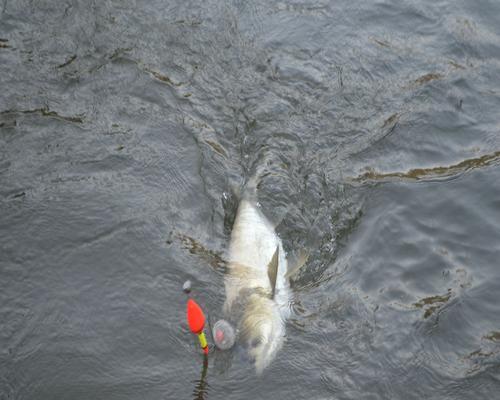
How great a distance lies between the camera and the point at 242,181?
21.2 feet

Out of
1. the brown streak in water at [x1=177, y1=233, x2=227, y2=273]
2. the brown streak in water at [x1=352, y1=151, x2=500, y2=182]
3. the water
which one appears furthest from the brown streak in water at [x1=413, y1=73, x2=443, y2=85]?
the brown streak in water at [x1=177, y1=233, x2=227, y2=273]

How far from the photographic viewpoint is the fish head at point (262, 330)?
4.98 m

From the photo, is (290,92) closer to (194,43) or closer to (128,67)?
(194,43)

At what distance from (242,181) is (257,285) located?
1.35m

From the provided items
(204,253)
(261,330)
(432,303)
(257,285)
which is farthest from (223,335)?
(432,303)

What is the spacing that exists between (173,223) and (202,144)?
46.5 inches

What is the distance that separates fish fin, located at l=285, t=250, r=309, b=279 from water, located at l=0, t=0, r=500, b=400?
0.10 m

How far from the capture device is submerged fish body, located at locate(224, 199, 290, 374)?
5.07 metres

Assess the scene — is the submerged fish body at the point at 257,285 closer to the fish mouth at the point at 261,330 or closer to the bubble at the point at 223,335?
the fish mouth at the point at 261,330

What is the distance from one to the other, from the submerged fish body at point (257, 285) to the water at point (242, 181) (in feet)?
0.39

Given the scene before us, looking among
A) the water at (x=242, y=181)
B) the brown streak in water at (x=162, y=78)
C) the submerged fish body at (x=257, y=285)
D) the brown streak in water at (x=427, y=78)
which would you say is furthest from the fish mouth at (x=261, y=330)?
the brown streak in water at (x=427, y=78)

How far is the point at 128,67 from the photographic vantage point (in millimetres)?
7590

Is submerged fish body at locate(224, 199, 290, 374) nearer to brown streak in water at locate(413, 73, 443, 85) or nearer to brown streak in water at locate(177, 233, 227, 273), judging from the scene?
brown streak in water at locate(177, 233, 227, 273)

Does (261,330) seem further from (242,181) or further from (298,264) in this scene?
(242,181)
